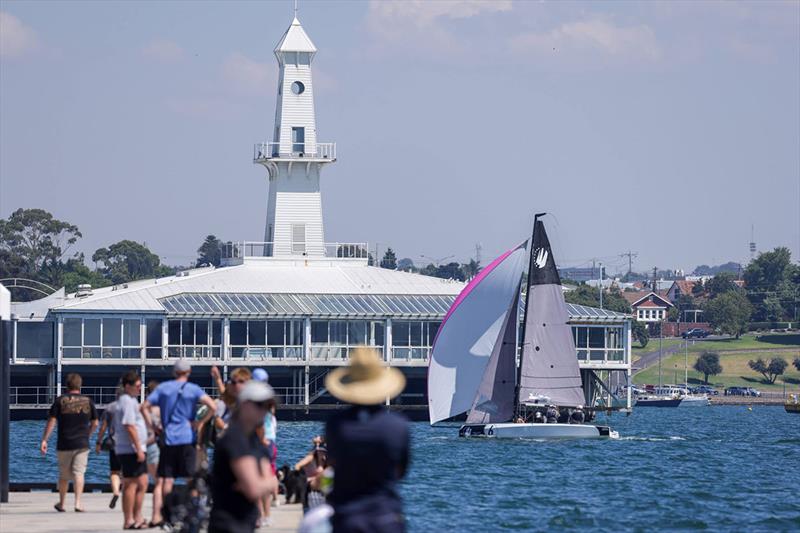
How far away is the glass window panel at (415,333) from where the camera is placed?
2810 inches

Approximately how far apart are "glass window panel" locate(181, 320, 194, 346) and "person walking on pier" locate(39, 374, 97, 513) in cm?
4889

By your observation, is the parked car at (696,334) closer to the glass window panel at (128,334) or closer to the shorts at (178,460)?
the glass window panel at (128,334)

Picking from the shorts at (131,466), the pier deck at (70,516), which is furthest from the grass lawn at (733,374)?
the shorts at (131,466)

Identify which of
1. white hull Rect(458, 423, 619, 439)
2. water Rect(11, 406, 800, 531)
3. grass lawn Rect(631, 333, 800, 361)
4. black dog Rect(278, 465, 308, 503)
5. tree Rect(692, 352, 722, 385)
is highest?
grass lawn Rect(631, 333, 800, 361)

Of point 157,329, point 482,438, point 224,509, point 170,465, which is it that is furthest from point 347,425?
point 157,329

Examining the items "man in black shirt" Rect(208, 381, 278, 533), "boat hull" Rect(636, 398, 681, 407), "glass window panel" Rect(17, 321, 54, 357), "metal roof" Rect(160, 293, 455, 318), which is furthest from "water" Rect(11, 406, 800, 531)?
"boat hull" Rect(636, 398, 681, 407)

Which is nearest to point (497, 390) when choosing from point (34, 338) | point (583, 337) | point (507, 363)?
point (507, 363)

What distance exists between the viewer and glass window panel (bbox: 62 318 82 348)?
67.5 meters

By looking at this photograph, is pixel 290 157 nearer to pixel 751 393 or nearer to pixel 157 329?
pixel 157 329

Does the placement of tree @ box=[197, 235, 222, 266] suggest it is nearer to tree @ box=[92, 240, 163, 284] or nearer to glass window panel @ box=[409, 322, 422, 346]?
tree @ box=[92, 240, 163, 284]

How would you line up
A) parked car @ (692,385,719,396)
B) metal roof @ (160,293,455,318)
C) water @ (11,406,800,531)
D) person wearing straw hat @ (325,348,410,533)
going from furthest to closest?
parked car @ (692,385,719,396) → metal roof @ (160,293,455,318) → water @ (11,406,800,531) → person wearing straw hat @ (325,348,410,533)

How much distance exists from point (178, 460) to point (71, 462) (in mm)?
3255

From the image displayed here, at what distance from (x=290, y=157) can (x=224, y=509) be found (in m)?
65.9

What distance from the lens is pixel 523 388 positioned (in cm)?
5328
